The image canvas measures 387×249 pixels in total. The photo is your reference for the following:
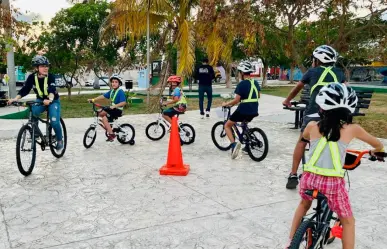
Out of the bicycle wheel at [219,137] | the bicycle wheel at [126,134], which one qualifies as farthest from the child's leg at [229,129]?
the bicycle wheel at [126,134]

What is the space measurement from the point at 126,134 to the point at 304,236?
6028mm

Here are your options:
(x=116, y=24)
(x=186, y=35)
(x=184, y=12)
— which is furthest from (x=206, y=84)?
(x=116, y=24)

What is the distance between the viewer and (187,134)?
876 centimetres

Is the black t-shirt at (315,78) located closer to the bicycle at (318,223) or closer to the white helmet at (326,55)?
the white helmet at (326,55)

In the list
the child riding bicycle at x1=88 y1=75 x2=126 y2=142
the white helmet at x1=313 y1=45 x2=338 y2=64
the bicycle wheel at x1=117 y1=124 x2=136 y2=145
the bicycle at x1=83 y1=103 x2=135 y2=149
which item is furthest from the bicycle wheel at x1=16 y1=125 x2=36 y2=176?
the white helmet at x1=313 y1=45 x2=338 y2=64

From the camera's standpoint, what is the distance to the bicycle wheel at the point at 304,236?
2834mm

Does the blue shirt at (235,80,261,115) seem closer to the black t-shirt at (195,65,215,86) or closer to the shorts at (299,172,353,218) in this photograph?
the shorts at (299,172,353,218)

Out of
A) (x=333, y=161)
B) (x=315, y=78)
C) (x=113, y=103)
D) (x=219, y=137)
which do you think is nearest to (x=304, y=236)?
(x=333, y=161)

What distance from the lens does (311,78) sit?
5086mm

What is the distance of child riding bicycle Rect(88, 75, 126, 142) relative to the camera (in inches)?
314

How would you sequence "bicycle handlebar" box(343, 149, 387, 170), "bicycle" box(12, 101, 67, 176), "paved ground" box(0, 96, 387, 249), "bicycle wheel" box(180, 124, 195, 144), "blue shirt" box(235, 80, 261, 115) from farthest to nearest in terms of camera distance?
"bicycle wheel" box(180, 124, 195, 144)
"blue shirt" box(235, 80, 261, 115)
"bicycle" box(12, 101, 67, 176)
"paved ground" box(0, 96, 387, 249)
"bicycle handlebar" box(343, 149, 387, 170)

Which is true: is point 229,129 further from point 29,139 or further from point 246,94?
point 29,139

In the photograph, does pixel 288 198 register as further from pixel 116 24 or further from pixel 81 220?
pixel 116 24

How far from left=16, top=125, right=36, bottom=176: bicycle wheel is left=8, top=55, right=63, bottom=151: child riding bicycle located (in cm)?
41
